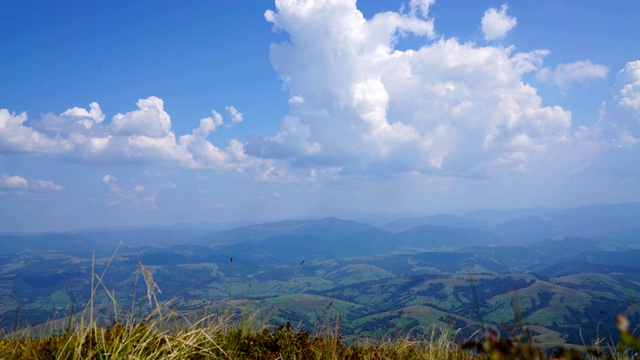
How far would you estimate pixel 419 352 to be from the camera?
7.44 m

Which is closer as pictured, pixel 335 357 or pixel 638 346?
pixel 638 346

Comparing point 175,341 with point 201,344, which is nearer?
point 175,341

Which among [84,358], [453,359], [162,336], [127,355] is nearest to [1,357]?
[84,358]

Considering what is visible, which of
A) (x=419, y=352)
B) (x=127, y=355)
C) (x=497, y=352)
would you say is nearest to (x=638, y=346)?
(x=497, y=352)

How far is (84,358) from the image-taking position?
529 cm

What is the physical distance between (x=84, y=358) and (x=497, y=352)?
222 inches

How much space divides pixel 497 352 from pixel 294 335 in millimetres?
6628

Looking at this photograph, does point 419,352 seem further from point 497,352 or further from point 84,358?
point 497,352

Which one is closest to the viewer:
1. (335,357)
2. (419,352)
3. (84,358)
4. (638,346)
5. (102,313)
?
(638,346)

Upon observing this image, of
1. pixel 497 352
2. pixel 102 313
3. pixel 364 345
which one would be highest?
pixel 497 352

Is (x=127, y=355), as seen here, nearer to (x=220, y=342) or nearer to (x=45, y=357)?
(x=45, y=357)

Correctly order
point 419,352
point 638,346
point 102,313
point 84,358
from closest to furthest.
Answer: point 638,346
point 84,358
point 102,313
point 419,352

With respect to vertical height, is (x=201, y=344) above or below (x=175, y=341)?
below

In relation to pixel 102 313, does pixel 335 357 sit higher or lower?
lower
